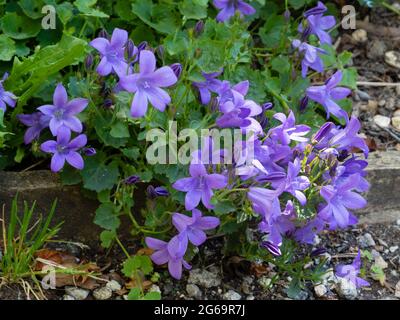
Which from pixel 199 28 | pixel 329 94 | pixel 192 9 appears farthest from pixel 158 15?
pixel 329 94

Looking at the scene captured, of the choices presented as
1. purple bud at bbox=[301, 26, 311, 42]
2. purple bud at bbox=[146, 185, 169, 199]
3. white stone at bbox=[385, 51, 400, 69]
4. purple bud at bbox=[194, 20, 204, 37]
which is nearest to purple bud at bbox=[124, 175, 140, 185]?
purple bud at bbox=[146, 185, 169, 199]

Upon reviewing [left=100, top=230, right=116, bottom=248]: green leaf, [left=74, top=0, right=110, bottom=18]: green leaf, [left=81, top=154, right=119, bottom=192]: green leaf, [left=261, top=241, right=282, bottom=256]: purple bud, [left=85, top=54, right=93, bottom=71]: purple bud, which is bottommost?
[left=100, top=230, right=116, bottom=248]: green leaf

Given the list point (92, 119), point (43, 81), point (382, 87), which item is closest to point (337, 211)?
point (92, 119)

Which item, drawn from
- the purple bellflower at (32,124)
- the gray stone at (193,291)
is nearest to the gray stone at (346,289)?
the gray stone at (193,291)

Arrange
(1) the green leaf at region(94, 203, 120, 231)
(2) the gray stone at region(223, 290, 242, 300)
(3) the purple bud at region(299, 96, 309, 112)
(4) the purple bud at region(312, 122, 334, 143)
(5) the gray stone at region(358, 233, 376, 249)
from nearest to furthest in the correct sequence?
(4) the purple bud at region(312, 122, 334, 143) → (1) the green leaf at region(94, 203, 120, 231) → (2) the gray stone at region(223, 290, 242, 300) → (3) the purple bud at region(299, 96, 309, 112) → (5) the gray stone at region(358, 233, 376, 249)

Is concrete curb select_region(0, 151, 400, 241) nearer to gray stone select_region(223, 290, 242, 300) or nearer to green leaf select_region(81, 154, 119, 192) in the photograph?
green leaf select_region(81, 154, 119, 192)

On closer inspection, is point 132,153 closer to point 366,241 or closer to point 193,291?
point 193,291
